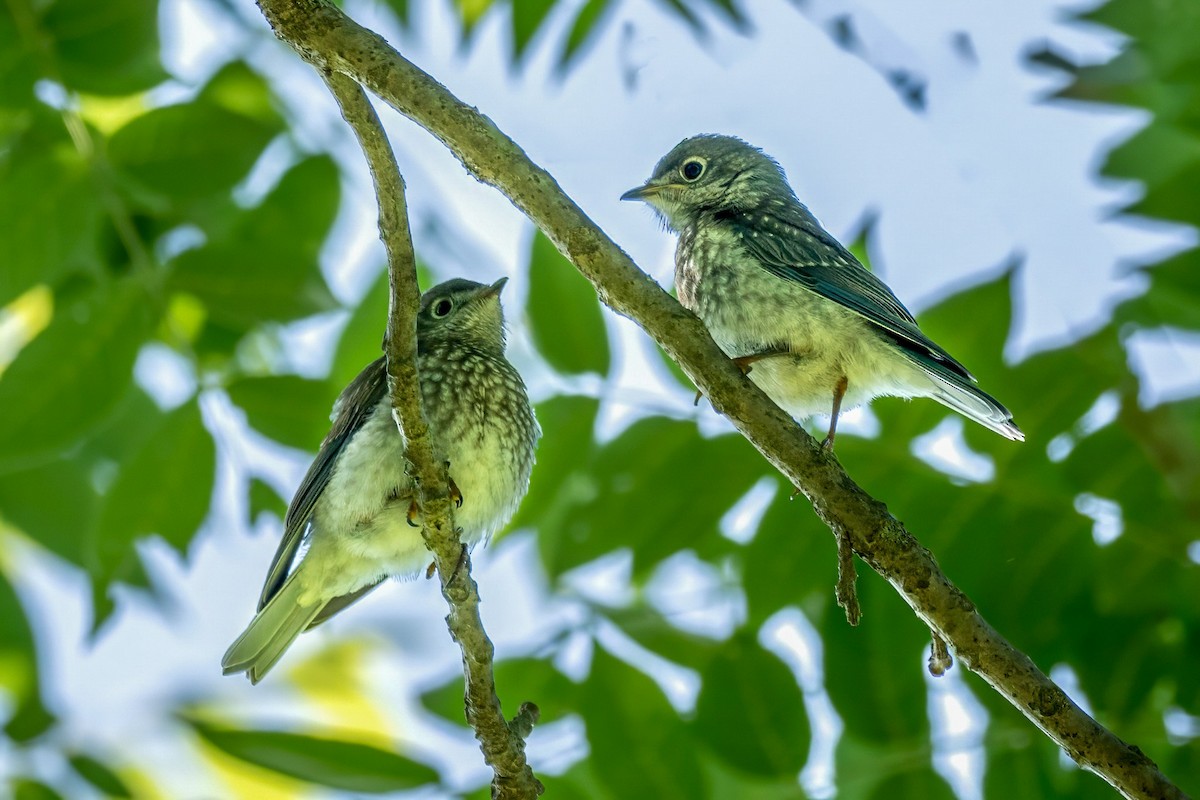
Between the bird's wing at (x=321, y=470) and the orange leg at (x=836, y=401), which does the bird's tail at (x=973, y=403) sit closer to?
the orange leg at (x=836, y=401)

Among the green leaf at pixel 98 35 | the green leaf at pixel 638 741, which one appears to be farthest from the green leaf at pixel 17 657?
the green leaf at pixel 638 741

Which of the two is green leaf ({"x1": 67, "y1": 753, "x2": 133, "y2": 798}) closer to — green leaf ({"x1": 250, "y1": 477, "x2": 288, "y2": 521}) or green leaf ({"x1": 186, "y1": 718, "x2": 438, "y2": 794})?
green leaf ({"x1": 186, "y1": 718, "x2": 438, "y2": 794})

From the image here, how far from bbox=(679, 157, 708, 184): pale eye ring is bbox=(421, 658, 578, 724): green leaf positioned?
8.81 ft

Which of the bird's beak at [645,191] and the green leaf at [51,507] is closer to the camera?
the green leaf at [51,507]

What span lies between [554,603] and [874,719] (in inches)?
44.9

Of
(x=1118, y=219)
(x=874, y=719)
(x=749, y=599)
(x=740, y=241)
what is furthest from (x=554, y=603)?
(x=1118, y=219)

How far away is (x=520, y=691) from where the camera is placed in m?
4.15

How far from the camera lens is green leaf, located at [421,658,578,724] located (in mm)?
4082

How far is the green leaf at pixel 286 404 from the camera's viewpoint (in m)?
4.62

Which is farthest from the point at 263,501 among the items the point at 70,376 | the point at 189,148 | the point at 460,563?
the point at 460,563

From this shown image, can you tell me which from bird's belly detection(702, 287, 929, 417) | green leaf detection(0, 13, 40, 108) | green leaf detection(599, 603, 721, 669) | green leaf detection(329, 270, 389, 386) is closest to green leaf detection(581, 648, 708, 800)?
green leaf detection(599, 603, 721, 669)

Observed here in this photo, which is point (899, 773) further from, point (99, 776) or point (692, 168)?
point (692, 168)

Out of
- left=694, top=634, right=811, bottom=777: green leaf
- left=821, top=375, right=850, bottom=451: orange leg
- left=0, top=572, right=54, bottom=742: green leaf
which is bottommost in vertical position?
left=694, top=634, right=811, bottom=777: green leaf

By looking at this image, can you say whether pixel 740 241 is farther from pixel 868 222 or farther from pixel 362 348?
pixel 362 348
